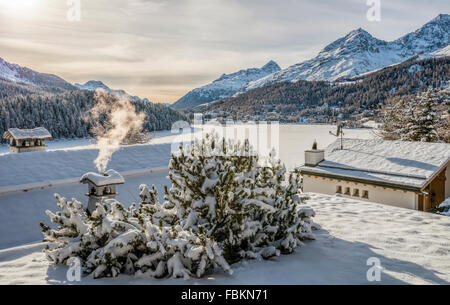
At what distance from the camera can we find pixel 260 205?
23.0 feet

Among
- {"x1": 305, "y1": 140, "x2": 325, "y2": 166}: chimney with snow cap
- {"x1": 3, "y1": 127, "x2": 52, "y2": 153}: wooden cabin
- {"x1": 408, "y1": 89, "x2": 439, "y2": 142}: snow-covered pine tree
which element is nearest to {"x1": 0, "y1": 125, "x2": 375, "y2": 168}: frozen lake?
{"x1": 3, "y1": 127, "x2": 52, "y2": 153}: wooden cabin

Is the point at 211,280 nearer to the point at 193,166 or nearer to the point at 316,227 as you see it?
the point at 193,166

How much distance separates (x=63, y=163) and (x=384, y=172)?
14180 millimetres

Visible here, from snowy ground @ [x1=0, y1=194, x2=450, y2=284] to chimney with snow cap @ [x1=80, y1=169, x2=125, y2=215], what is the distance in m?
2.28

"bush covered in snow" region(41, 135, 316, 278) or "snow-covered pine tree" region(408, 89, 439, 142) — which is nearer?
"bush covered in snow" region(41, 135, 316, 278)

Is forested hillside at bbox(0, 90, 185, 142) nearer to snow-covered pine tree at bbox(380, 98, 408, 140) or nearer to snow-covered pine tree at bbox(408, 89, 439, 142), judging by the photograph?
snow-covered pine tree at bbox(380, 98, 408, 140)

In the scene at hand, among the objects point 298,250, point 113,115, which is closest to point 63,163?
point 298,250

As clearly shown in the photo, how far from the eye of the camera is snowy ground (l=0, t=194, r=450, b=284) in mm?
5887

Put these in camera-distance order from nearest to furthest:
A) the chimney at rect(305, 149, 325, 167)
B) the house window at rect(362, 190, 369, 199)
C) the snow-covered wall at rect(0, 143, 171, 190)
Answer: the snow-covered wall at rect(0, 143, 171, 190) → the house window at rect(362, 190, 369, 199) → the chimney at rect(305, 149, 325, 167)

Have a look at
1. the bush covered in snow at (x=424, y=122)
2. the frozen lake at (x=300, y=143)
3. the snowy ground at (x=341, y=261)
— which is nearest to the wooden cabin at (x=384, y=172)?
the snowy ground at (x=341, y=261)

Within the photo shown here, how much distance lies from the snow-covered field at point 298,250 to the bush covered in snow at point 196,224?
0.32 metres

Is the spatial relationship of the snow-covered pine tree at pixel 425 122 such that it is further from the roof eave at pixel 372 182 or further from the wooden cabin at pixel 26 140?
the wooden cabin at pixel 26 140
